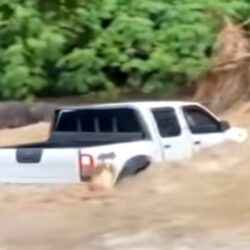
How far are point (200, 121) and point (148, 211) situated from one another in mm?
3029

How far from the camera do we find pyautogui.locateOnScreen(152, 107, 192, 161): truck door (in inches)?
561

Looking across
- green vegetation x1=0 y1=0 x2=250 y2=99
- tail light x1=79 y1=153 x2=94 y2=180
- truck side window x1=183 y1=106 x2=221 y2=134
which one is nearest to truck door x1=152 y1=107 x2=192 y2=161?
truck side window x1=183 y1=106 x2=221 y2=134

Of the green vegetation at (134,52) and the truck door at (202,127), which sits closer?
the truck door at (202,127)

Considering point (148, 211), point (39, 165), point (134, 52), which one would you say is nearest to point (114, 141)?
point (39, 165)

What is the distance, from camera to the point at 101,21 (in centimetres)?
2402

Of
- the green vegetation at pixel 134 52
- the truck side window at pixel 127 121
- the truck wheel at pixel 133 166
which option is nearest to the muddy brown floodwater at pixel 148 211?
the truck wheel at pixel 133 166

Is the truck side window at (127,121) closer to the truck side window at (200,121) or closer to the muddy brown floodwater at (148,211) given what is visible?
the muddy brown floodwater at (148,211)

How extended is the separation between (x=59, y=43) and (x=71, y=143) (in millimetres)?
7604

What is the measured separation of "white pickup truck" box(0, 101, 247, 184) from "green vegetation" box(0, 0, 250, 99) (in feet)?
24.5

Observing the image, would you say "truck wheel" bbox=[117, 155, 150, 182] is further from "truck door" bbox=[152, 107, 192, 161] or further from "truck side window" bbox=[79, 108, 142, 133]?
"truck side window" bbox=[79, 108, 142, 133]

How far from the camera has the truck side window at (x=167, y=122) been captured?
14.4 meters

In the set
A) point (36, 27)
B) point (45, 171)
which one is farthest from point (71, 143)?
point (36, 27)

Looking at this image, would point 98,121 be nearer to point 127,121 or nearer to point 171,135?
point 127,121

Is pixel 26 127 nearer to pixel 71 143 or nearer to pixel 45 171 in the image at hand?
pixel 71 143
